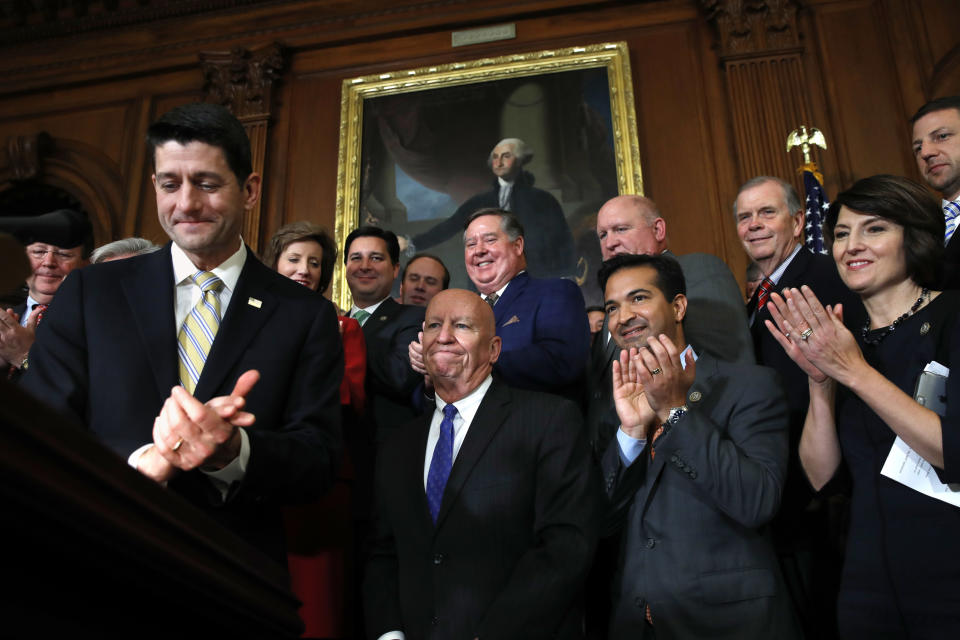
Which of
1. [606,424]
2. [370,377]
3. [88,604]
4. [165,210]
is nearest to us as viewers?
[88,604]

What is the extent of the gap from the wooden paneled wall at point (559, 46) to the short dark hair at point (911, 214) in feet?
10.8

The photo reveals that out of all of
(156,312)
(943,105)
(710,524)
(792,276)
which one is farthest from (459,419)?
(943,105)

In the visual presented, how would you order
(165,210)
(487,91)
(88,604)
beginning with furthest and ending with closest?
(487,91) < (165,210) < (88,604)

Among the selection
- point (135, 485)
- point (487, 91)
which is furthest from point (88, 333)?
point (487, 91)

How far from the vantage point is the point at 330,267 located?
349 centimetres

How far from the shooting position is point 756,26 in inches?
242

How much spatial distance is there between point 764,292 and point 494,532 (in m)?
1.77

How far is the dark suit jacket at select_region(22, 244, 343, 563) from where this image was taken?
151 centimetres

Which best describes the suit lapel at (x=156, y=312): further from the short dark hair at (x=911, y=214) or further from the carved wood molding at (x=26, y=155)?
the carved wood molding at (x=26, y=155)

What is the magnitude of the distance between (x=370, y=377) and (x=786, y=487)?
158cm

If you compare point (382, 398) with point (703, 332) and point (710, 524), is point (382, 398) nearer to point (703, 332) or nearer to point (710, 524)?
point (703, 332)

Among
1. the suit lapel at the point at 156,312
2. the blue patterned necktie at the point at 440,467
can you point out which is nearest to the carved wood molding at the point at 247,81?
the blue patterned necktie at the point at 440,467

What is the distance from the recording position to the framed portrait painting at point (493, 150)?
5.95 m

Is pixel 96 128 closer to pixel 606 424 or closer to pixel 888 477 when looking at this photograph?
pixel 606 424
